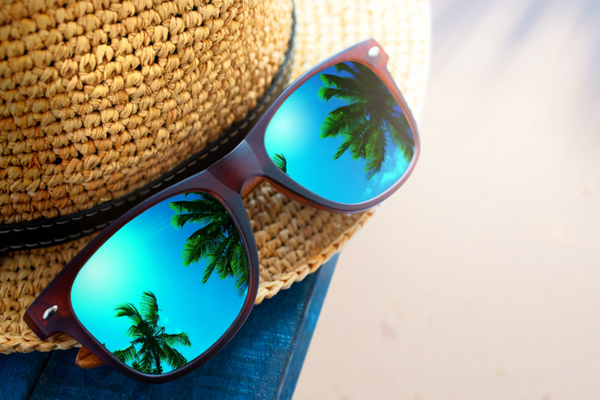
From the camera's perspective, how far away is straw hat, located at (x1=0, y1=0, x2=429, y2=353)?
28 centimetres

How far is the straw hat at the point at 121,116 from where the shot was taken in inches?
11.1

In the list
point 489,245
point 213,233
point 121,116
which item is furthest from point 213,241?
point 489,245

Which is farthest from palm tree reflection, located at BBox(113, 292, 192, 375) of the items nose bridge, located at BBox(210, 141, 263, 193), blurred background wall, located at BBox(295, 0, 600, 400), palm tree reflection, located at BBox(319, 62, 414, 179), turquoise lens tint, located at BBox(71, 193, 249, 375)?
blurred background wall, located at BBox(295, 0, 600, 400)

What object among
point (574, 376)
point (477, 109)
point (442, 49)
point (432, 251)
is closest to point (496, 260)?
point (432, 251)

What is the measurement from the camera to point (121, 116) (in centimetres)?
33

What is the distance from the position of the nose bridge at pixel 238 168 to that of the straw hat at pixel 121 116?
0.12 ft

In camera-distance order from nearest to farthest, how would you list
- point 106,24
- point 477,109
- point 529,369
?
1. point 106,24
2. point 529,369
3. point 477,109

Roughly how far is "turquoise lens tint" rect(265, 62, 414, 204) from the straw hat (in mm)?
39

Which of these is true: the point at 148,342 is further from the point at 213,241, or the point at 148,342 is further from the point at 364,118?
the point at 364,118

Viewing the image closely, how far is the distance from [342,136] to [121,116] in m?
0.21

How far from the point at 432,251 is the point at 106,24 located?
0.72 m

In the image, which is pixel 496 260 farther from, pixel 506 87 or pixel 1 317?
pixel 1 317

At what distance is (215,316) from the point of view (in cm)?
39

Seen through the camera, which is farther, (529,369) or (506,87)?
(506,87)
